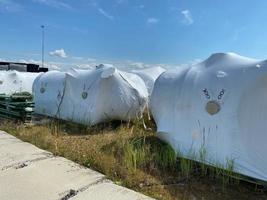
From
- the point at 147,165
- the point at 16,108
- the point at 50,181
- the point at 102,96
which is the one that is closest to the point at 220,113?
the point at 147,165

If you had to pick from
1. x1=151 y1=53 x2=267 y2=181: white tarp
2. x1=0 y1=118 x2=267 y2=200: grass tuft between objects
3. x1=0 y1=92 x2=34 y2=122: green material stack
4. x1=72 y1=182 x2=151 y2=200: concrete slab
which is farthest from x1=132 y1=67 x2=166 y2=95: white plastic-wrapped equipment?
x1=72 y1=182 x2=151 y2=200: concrete slab

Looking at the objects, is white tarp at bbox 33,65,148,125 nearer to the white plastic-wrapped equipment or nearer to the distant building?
the white plastic-wrapped equipment

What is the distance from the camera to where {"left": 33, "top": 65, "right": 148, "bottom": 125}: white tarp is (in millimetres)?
9406

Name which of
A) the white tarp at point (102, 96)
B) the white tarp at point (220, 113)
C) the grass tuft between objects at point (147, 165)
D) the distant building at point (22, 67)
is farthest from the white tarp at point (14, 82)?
the white tarp at point (220, 113)

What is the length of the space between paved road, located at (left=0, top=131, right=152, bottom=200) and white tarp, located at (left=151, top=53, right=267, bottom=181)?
1774 millimetres

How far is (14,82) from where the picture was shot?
19562mm

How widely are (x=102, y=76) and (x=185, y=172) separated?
4.83 meters

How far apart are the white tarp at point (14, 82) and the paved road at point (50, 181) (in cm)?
1341

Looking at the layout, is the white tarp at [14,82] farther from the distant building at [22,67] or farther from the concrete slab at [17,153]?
the concrete slab at [17,153]

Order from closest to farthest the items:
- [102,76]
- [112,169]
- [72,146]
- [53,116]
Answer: [112,169] < [72,146] < [102,76] < [53,116]

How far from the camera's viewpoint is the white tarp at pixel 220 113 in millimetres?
5074

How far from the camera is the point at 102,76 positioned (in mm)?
9414

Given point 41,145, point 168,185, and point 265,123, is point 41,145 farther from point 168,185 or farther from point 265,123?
point 265,123

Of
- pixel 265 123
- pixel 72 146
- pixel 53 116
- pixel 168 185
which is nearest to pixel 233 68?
pixel 265 123
